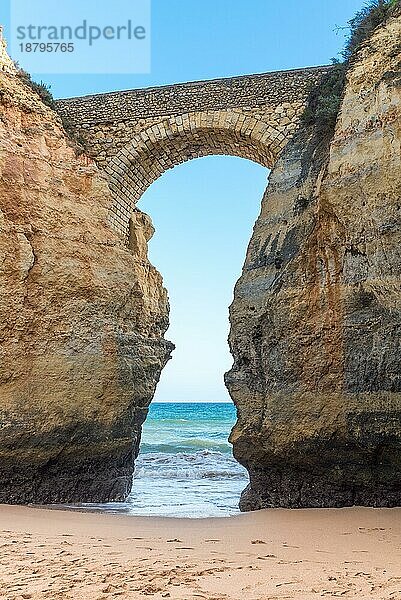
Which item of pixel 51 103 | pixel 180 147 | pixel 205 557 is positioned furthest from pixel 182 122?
pixel 205 557

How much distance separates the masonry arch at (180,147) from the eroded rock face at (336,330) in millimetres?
2580

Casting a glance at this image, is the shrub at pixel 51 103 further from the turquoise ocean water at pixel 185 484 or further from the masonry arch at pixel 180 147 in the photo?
the turquoise ocean water at pixel 185 484

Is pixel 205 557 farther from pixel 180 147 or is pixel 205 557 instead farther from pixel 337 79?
pixel 180 147

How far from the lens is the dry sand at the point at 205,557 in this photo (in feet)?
10.1

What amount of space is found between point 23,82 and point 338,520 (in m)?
8.01

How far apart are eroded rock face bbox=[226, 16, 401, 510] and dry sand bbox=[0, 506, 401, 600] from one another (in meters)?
0.72

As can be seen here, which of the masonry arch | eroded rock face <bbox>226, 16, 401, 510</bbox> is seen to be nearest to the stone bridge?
the masonry arch

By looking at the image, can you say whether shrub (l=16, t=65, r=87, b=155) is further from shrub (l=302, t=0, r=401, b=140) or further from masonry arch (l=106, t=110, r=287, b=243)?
shrub (l=302, t=0, r=401, b=140)

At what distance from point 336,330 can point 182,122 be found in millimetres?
5340

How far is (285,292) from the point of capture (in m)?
7.16

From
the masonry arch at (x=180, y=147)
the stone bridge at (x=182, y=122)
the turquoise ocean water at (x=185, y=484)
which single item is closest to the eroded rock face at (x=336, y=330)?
the turquoise ocean water at (x=185, y=484)

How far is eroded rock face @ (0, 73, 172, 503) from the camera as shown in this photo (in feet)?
24.3

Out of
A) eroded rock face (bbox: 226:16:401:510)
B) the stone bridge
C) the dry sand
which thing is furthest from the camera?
the stone bridge

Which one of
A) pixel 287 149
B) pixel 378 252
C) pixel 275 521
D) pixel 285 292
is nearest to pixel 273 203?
pixel 287 149
